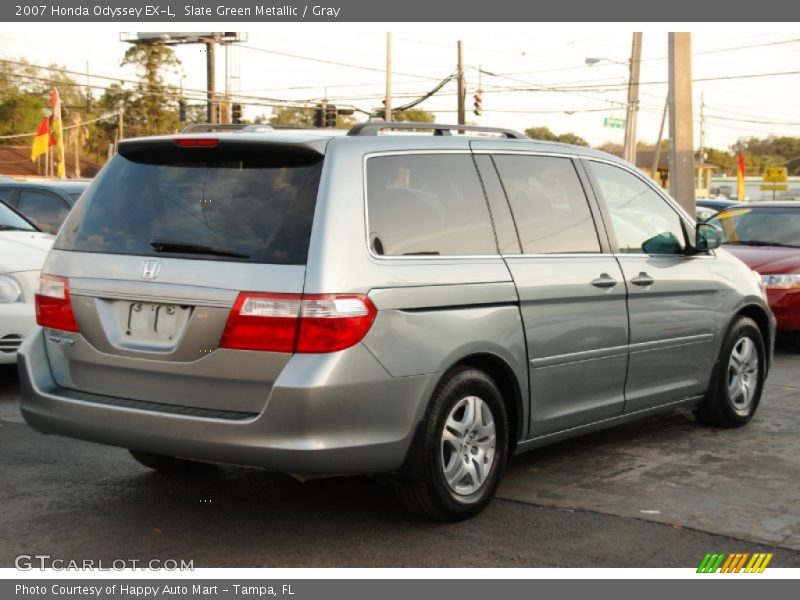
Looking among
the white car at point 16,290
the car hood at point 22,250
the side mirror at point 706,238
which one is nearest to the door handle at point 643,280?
the side mirror at point 706,238

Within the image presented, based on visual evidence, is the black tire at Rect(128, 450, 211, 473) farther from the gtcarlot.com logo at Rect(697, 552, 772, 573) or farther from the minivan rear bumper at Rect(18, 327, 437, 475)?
the gtcarlot.com logo at Rect(697, 552, 772, 573)

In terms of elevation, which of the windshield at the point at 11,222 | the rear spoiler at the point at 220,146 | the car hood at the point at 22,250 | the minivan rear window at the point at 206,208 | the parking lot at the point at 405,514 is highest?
the rear spoiler at the point at 220,146

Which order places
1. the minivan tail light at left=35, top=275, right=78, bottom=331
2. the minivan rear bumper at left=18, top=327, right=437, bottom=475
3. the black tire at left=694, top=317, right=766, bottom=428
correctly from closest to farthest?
the minivan rear bumper at left=18, top=327, right=437, bottom=475 < the minivan tail light at left=35, top=275, right=78, bottom=331 < the black tire at left=694, top=317, right=766, bottom=428

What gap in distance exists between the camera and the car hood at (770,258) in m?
11.1

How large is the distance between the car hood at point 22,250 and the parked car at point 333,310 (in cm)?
304

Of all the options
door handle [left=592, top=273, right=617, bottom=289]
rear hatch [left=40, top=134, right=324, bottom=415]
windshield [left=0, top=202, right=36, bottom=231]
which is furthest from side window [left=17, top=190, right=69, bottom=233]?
door handle [left=592, top=273, right=617, bottom=289]

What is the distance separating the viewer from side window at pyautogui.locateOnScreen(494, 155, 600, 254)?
5711 mm

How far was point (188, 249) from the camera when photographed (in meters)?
4.78

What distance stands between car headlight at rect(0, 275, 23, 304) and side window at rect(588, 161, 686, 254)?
4341 millimetres

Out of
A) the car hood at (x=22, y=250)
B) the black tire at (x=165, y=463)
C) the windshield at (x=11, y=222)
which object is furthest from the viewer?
the windshield at (x=11, y=222)

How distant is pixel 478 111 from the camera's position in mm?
50625

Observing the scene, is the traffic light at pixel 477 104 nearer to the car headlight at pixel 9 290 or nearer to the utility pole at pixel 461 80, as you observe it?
the utility pole at pixel 461 80
